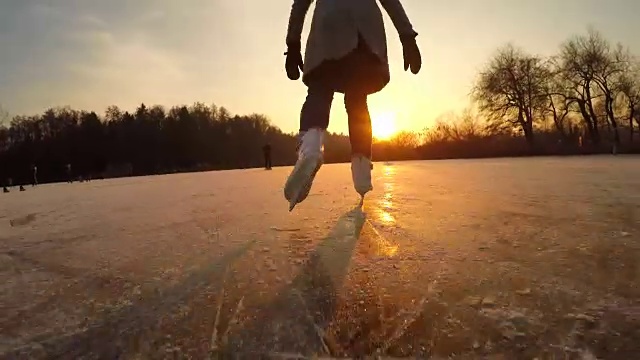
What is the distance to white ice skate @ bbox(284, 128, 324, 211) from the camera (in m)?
2.36

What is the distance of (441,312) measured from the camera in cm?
115

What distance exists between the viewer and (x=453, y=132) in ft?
124

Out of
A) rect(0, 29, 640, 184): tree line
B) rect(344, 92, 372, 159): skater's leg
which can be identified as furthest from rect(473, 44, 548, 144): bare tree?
rect(344, 92, 372, 159): skater's leg

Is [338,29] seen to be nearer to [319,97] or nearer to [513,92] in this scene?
[319,97]

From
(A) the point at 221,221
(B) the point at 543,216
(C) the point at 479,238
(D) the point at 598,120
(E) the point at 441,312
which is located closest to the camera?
(E) the point at 441,312

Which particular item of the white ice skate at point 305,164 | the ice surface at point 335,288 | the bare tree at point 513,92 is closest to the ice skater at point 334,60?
the white ice skate at point 305,164

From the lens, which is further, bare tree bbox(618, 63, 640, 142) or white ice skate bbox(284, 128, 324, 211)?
bare tree bbox(618, 63, 640, 142)

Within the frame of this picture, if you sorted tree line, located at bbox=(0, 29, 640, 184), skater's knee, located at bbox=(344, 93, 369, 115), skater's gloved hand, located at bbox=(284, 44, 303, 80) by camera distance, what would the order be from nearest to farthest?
skater's gloved hand, located at bbox=(284, 44, 303, 80), skater's knee, located at bbox=(344, 93, 369, 115), tree line, located at bbox=(0, 29, 640, 184)

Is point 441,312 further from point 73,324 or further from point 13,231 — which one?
point 13,231

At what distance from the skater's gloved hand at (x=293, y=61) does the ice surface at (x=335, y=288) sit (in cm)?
90

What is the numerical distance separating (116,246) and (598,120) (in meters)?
37.3

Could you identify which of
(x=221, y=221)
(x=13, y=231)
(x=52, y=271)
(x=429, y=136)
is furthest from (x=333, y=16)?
(x=429, y=136)

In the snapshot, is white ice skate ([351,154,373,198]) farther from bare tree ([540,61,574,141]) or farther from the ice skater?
bare tree ([540,61,574,141])

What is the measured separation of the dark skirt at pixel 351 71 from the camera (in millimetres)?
2631
